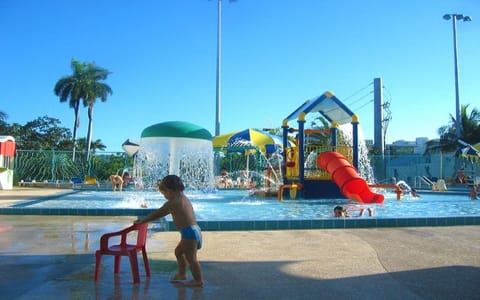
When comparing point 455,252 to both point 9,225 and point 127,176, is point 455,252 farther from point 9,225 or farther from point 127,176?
point 127,176

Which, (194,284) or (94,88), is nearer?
(194,284)

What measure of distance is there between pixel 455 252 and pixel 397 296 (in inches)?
85.8

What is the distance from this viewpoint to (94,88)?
40000mm

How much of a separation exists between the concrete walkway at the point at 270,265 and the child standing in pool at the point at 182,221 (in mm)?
189

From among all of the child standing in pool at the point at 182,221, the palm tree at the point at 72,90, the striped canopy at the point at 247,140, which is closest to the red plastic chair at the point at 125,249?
the child standing in pool at the point at 182,221

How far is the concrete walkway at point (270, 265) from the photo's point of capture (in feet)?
11.8

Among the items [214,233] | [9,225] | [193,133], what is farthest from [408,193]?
[9,225]

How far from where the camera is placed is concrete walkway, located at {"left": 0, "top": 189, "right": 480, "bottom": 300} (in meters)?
3.61

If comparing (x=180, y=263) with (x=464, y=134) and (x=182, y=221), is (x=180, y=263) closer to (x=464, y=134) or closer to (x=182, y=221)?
(x=182, y=221)

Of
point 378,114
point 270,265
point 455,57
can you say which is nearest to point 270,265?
point 270,265

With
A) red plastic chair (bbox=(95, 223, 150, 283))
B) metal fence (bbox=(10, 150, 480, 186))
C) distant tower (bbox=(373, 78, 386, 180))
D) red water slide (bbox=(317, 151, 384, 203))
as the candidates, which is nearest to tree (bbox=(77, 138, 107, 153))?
metal fence (bbox=(10, 150, 480, 186))

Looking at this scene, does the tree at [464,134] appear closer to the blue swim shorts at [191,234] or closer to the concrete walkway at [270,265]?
the concrete walkway at [270,265]

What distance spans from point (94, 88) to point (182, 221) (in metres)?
38.9

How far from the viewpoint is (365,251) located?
17.5ft
